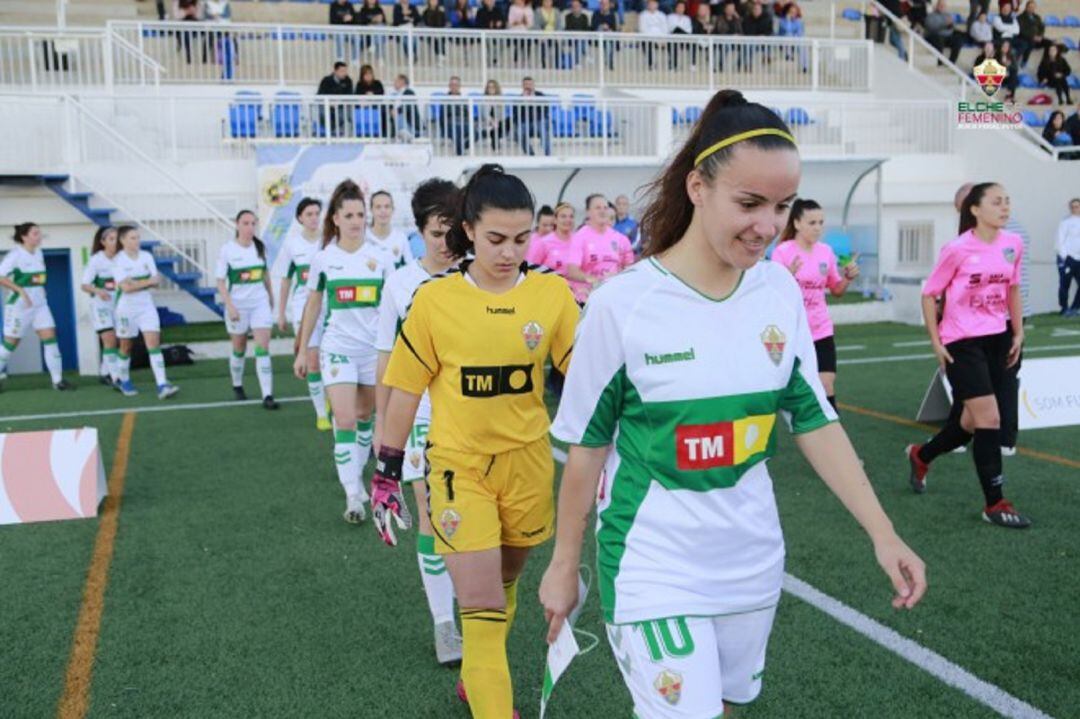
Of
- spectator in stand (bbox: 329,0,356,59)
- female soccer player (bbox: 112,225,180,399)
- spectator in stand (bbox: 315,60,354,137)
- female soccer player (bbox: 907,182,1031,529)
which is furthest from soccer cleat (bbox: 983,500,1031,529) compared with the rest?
spectator in stand (bbox: 329,0,356,59)

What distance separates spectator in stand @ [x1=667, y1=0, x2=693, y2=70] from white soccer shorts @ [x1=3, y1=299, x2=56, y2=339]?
52.3 feet

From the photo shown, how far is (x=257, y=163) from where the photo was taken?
1920 centimetres

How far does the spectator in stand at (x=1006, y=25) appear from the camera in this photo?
29.3 metres

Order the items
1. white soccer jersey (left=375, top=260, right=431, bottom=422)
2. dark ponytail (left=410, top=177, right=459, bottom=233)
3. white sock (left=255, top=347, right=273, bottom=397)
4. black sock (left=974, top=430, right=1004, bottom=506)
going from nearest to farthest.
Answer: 1. white soccer jersey (left=375, top=260, right=431, bottom=422)
2. dark ponytail (left=410, top=177, right=459, bottom=233)
3. black sock (left=974, top=430, right=1004, bottom=506)
4. white sock (left=255, top=347, right=273, bottom=397)

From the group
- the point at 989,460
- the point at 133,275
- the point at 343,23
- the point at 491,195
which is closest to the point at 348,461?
the point at 491,195

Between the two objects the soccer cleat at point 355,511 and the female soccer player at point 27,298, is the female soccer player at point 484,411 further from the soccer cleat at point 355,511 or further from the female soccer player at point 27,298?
the female soccer player at point 27,298

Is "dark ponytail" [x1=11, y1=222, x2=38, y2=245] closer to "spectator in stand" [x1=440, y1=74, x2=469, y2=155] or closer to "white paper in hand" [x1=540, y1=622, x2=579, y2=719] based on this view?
"spectator in stand" [x1=440, y1=74, x2=469, y2=155]

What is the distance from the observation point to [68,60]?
19.7 m

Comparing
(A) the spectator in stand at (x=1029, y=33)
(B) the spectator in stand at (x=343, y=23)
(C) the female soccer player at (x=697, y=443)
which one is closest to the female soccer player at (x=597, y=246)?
(C) the female soccer player at (x=697, y=443)

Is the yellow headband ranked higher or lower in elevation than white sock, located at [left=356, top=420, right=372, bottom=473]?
higher

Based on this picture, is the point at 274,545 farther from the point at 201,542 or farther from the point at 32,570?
the point at 32,570

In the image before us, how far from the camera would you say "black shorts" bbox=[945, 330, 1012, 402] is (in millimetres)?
6738

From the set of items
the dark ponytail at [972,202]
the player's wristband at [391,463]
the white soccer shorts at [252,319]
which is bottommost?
the white soccer shorts at [252,319]

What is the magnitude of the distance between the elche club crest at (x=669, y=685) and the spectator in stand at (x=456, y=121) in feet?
61.5
